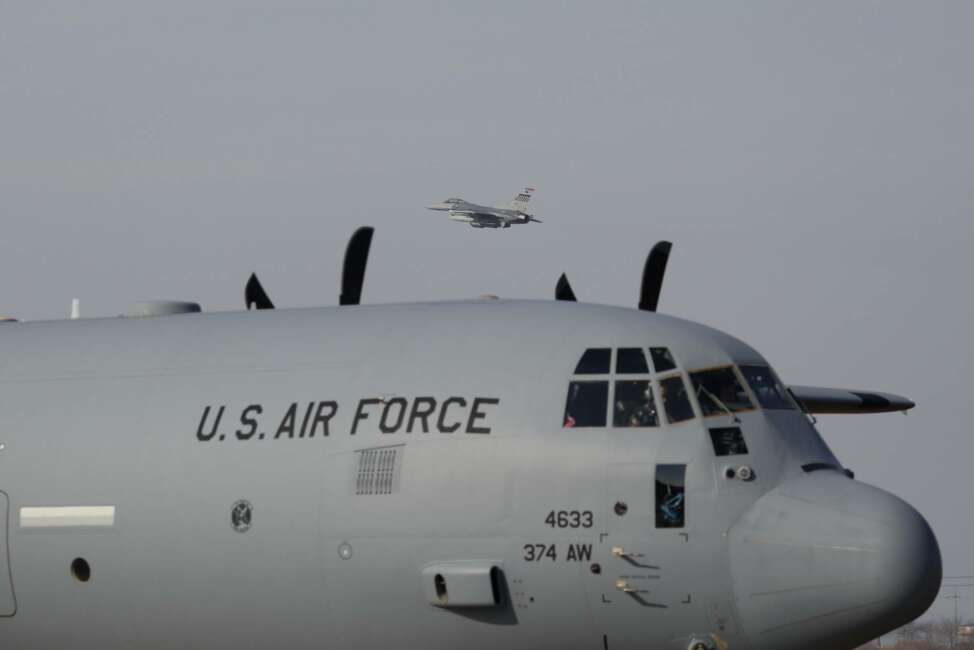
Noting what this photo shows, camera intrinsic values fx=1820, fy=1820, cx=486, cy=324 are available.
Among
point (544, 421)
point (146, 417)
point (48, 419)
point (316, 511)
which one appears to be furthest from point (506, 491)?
point (48, 419)

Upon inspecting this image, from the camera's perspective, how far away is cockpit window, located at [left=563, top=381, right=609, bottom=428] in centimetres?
1758

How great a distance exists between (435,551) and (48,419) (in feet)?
17.5

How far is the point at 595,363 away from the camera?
58.8 feet

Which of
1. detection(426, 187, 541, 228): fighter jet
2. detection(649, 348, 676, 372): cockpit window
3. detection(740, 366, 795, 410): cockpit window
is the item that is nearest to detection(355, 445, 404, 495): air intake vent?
detection(649, 348, 676, 372): cockpit window

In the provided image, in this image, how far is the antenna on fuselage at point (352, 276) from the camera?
22844mm

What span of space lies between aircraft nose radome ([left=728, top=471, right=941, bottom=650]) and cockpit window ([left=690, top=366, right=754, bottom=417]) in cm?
111

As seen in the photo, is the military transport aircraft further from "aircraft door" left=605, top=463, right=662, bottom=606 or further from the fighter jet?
the fighter jet

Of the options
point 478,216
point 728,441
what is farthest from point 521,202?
point 728,441

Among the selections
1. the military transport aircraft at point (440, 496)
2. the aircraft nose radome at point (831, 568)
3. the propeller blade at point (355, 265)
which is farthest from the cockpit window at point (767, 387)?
the propeller blade at point (355, 265)

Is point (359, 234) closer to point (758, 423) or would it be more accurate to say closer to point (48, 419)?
point (48, 419)

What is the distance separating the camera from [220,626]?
61.7 feet

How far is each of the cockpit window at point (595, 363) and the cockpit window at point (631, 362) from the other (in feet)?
0.35

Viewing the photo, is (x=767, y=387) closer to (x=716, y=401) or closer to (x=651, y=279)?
(x=716, y=401)

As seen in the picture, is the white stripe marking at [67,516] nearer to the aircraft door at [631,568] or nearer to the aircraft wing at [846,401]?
the aircraft door at [631,568]
